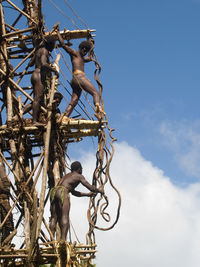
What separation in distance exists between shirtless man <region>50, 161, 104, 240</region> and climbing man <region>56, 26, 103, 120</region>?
167cm

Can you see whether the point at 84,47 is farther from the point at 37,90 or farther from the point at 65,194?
the point at 65,194

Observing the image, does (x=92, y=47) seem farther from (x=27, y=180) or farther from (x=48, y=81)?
(x=27, y=180)

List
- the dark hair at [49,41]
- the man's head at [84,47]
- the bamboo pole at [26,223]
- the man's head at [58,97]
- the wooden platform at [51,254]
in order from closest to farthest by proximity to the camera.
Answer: the wooden platform at [51,254] < the bamboo pole at [26,223] < the dark hair at [49,41] < the man's head at [84,47] < the man's head at [58,97]

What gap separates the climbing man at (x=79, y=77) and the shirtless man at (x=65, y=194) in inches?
65.7

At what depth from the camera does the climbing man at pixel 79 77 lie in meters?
12.5

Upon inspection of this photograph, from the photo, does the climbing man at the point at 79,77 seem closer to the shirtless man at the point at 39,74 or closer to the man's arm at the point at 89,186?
the shirtless man at the point at 39,74

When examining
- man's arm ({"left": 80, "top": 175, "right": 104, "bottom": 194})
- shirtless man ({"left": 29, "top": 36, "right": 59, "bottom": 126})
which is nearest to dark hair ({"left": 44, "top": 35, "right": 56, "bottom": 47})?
shirtless man ({"left": 29, "top": 36, "right": 59, "bottom": 126})

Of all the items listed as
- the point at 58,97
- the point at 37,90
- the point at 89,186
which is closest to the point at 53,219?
the point at 89,186

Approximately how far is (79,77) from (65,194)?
3.05 meters

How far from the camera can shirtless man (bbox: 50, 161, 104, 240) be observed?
10.9m

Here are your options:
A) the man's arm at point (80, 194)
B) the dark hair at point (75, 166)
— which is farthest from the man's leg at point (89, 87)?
the man's arm at point (80, 194)

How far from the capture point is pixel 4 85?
13.2 metres

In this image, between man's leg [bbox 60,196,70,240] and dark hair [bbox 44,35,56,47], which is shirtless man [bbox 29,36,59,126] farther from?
man's leg [bbox 60,196,70,240]

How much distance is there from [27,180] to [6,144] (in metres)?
1.43
